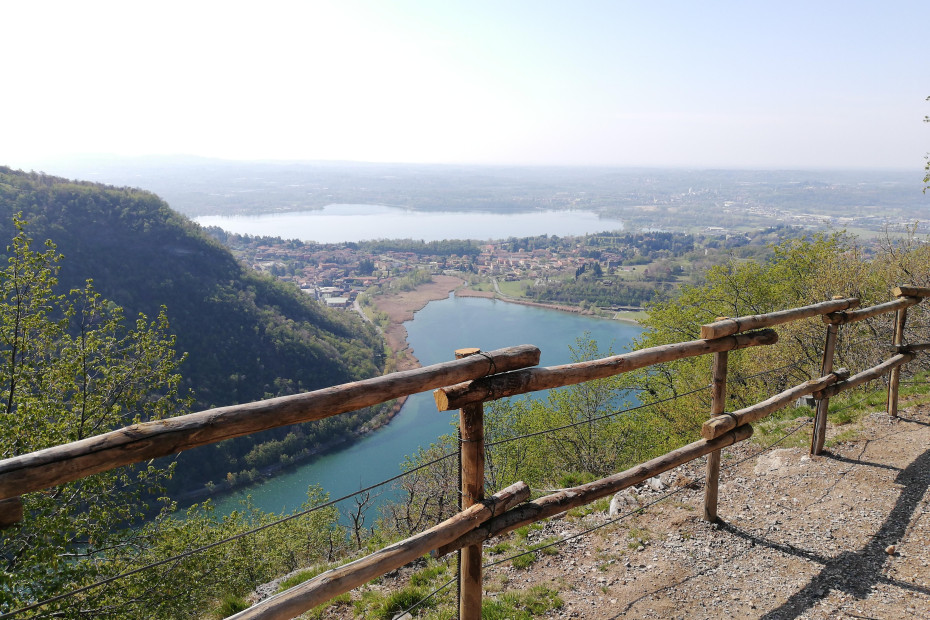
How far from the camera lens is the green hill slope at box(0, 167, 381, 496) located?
40.2 m

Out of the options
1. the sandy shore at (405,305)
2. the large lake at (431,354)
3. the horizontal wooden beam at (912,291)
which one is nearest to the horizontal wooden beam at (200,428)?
the horizontal wooden beam at (912,291)

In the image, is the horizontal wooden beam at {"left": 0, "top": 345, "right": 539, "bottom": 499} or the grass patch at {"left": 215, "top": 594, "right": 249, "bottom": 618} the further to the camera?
the grass patch at {"left": 215, "top": 594, "right": 249, "bottom": 618}

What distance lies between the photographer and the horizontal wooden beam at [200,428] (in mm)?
1593

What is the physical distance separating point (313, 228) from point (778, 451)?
166 meters

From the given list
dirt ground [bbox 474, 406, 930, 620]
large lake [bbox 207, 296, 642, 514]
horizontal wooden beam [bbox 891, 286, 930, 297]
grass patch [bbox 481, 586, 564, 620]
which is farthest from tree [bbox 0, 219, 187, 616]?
large lake [bbox 207, 296, 642, 514]

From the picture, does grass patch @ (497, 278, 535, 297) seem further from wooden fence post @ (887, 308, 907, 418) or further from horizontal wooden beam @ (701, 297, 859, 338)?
horizontal wooden beam @ (701, 297, 859, 338)

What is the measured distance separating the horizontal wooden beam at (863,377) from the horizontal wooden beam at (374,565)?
332cm

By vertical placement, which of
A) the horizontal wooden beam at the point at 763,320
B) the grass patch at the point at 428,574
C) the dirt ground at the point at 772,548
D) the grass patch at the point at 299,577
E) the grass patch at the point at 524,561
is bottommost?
the grass patch at the point at 299,577

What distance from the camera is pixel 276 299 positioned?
53844mm

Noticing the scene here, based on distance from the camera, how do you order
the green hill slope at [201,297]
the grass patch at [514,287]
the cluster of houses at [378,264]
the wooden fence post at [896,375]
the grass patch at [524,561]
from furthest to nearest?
the cluster of houses at [378,264]
the grass patch at [514,287]
the green hill slope at [201,297]
the wooden fence post at [896,375]
the grass patch at [524,561]

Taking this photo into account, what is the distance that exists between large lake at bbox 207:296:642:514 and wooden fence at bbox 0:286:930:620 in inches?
1007

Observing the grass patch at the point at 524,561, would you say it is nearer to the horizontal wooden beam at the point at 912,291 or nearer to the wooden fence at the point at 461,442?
the wooden fence at the point at 461,442

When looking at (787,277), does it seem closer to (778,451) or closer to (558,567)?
(778,451)

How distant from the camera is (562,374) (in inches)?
112
